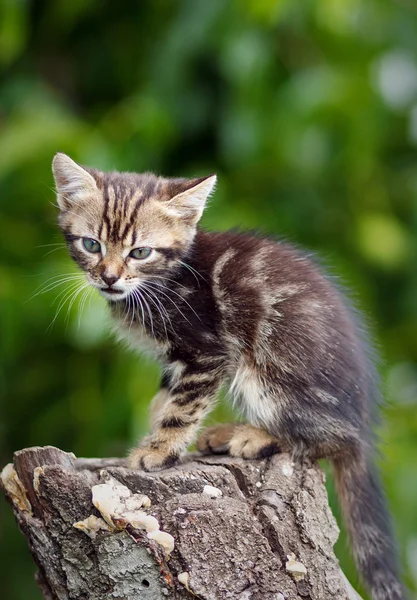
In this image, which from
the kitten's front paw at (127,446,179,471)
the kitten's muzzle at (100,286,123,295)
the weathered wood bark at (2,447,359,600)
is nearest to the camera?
the weathered wood bark at (2,447,359,600)

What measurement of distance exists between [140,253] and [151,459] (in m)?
0.84

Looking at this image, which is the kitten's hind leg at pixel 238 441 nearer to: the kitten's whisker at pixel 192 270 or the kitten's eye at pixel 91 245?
the kitten's whisker at pixel 192 270

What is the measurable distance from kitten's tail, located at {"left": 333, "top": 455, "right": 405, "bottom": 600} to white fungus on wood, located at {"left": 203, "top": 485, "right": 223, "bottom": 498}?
0.82 meters

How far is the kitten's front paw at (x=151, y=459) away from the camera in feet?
12.3

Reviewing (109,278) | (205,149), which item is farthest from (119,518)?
(205,149)

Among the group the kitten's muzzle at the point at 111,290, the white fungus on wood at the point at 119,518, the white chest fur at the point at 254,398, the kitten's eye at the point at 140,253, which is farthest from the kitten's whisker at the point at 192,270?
the white fungus on wood at the point at 119,518

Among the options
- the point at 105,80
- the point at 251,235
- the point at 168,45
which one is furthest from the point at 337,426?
the point at 105,80

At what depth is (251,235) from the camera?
4.34 meters

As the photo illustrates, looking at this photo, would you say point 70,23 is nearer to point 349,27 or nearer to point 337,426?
point 349,27

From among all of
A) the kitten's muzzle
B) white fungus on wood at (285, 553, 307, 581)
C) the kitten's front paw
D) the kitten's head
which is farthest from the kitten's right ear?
white fungus on wood at (285, 553, 307, 581)

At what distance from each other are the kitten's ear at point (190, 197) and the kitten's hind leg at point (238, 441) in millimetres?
933

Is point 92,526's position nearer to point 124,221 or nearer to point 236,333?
point 236,333

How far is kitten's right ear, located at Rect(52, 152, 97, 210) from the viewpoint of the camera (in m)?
3.98

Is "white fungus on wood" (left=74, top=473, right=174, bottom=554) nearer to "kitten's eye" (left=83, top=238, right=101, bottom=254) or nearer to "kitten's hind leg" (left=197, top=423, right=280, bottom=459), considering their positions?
"kitten's hind leg" (left=197, top=423, right=280, bottom=459)
